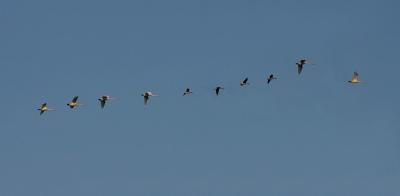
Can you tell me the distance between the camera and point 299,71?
649 feet
